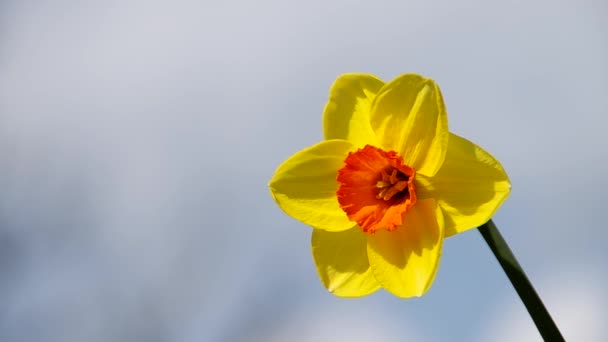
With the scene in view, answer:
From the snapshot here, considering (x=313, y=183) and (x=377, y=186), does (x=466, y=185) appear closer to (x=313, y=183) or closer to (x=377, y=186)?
(x=377, y=186)

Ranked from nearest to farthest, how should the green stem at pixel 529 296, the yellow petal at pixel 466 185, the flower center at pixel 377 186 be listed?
the green stem at pixel 529 296, the yellow petal at pixel 466 185, the flower center at pixel 377 186

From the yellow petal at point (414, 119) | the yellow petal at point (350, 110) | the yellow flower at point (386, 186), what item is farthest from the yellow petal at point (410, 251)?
the yellow petal at point (350, 110)

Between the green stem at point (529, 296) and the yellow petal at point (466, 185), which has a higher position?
the yellow petal at point (466, 185)

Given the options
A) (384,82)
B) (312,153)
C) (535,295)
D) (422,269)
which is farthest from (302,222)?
(535,295)

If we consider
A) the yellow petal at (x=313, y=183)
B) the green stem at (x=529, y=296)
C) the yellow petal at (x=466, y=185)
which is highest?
the yellow petal at (x=313, y=183)

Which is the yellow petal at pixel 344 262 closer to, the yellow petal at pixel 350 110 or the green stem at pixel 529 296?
the yellow petal at pixel 350 110

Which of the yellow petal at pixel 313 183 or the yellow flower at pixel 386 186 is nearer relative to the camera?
the yellow flower at pixel 386 186

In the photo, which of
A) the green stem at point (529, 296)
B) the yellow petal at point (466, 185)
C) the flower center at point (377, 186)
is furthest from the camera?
the flower center at point (377, 186)
